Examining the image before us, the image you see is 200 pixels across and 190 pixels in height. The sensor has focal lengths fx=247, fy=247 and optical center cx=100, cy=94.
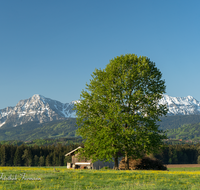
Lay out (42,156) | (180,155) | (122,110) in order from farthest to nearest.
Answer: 1. (180,155)
2. (42,156)
3. (122,110)

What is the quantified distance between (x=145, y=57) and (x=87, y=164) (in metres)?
35.9

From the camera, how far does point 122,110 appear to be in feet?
128

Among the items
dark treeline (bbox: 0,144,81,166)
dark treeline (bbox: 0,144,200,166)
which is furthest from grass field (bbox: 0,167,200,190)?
dark treeline (bbox: 0,144,81,166)

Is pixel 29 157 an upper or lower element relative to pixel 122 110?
lower

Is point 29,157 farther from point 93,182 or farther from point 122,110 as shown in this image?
point 93,182

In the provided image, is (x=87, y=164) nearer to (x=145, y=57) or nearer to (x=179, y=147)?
(x=145, y=57)

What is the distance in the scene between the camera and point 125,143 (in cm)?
3659

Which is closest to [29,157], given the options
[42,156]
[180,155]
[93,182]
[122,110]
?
[42,156]

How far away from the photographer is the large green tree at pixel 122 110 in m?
36.6

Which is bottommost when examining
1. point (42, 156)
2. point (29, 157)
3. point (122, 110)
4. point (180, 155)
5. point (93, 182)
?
point (93, 182)

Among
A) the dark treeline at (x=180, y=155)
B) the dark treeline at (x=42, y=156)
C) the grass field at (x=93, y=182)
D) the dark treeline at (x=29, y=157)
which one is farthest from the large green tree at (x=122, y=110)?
the dark treeline at (x=180, y=155)

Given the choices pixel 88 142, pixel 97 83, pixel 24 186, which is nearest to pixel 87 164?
pixel 88 142

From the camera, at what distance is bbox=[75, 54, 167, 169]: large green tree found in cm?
3656

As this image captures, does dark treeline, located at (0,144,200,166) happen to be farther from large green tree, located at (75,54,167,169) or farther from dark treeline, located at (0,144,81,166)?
large green tree, located at (75,54,167,169)
